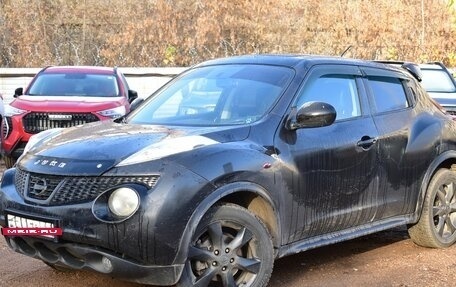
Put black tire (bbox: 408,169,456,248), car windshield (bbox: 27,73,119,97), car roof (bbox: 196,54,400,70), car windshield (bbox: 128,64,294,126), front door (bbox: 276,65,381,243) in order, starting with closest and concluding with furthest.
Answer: front door (bbox: 276,65,381,243)
car windshield (bbox: 128,64,294,126)
car roof (bbox: 196,54,400,70)
black tire (bbox: 408,169,456,248)
car windshield (bbox: 27,73,119,97)

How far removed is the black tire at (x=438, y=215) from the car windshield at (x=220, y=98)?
75.6 inches

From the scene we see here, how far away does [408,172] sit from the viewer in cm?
621

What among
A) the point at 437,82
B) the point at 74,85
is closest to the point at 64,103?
the point at 74,85

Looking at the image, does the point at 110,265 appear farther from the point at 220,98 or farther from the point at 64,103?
the point at 64,103

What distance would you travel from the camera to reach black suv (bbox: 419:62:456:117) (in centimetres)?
1345

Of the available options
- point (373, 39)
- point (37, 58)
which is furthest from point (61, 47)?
point (373, 39)

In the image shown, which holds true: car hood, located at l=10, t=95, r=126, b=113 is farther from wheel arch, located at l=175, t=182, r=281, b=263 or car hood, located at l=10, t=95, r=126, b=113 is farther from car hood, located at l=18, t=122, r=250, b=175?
wheel arch, located at l=175, t=182, r=281, b=263

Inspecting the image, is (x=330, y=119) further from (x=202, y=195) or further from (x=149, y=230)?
(x=149, y=230)

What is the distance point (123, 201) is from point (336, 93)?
7.40 feet

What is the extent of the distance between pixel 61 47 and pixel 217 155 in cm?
1968

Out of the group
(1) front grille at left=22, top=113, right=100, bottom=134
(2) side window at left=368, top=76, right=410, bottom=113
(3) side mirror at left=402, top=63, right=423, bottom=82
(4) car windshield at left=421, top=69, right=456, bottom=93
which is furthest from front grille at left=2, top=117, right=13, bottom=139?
(4) car windshield at left=421, top=69, right=456, bottom=93

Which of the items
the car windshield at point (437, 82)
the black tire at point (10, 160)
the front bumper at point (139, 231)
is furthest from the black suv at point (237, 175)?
the car windshield at point (437, 82)

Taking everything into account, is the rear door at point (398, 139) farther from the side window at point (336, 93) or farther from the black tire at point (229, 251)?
the black tire at point (229, 251)

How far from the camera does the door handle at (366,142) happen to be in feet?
18.9
